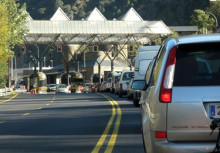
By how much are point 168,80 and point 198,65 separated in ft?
1.28

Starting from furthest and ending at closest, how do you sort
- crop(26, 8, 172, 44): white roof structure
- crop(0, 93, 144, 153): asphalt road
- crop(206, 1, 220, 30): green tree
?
crop(206, 1, 220, 30): green tree < crop(26, 8, 172, 44): white roof structure < crop(0, 93, 144, 153): asphalt road

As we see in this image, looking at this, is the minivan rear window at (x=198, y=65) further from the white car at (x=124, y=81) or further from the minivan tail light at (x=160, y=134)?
the white car at (x=124, y=81)

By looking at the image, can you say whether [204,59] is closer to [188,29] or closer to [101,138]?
[101,138]

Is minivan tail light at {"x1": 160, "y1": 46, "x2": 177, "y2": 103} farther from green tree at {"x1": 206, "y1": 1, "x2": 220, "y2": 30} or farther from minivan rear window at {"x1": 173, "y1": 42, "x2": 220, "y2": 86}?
green tree at {"x1": 206, "y1": 1, "x2": 220, "y2": 30}

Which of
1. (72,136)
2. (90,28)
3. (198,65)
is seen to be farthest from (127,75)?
(90,28)

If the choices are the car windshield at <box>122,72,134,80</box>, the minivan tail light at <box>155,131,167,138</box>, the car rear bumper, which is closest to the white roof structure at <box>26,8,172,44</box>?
the car windshield at <box>122,72,134,80</box>

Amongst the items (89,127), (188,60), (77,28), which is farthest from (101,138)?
(77,28)

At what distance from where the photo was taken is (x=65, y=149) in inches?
540

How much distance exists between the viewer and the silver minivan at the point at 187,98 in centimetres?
826

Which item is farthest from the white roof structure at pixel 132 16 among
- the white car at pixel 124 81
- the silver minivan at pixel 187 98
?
the silver minivan at pixel 187 98

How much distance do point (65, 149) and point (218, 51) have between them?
19.0ft

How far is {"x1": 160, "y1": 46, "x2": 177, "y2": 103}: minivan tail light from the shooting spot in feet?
27.7

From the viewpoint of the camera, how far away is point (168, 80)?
8.52m

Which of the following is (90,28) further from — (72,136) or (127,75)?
(72,136)
